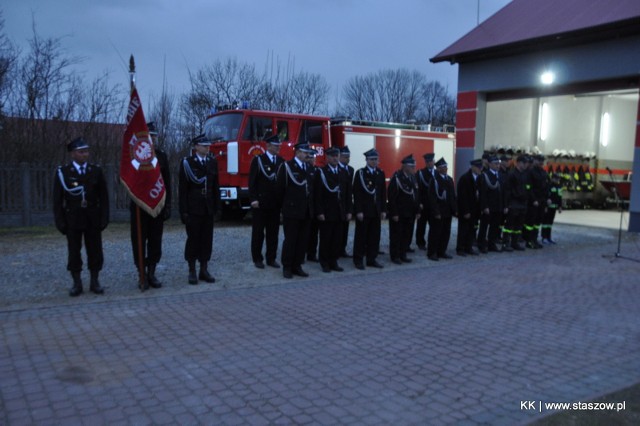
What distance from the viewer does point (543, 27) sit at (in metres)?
15.6

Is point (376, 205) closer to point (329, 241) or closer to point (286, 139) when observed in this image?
point (329, 241)

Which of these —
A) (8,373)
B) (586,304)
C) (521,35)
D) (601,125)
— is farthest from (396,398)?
(601,125)

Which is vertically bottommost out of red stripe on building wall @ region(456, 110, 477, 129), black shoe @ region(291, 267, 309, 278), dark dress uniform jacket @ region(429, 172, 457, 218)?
black shoe @ region(291, 267, 309, 278)

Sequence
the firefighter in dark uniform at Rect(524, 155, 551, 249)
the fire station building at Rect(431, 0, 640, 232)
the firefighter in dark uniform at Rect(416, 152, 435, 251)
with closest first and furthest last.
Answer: the firefighter in dark uniform at Rect(416, 152, 435, 251) < the firefighter in dark uniform at Rect(524, 155, 551, 249) < the fire station building at Rect(431, 0, 640, 232)

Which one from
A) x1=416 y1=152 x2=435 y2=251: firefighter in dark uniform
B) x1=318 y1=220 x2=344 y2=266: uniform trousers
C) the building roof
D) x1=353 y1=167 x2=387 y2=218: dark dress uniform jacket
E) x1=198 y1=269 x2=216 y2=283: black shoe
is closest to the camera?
x1=198 y1=269 x2=216 y2=283: black shoe

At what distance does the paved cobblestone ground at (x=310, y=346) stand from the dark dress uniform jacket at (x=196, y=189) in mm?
1065

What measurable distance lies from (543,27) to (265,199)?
38.5 feet

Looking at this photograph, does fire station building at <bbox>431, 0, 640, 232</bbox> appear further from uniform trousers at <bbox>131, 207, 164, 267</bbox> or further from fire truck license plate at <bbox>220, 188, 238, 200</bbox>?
uniform trousers at <bbox>131, 207, 164, 267</bbox>

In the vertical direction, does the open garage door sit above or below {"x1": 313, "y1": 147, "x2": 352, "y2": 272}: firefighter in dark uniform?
above

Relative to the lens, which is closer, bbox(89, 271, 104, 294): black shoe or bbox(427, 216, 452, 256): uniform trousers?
bbox(89, 271, 104, 294): black shoe

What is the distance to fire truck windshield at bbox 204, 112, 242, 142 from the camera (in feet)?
41.9

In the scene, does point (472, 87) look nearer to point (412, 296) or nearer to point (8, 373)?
point (412, 296)

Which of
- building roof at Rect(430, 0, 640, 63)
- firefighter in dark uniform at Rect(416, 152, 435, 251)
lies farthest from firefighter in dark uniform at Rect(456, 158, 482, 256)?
building roof at Rect(430, 0, 640, 63)

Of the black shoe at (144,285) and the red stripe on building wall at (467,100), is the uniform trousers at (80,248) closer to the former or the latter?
the black shoe at (144,285)
